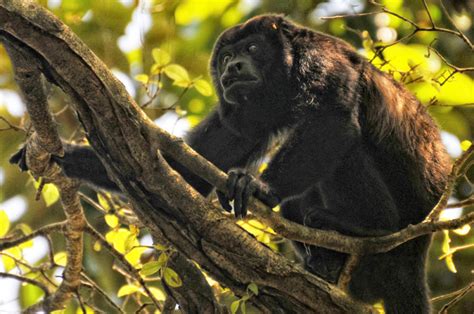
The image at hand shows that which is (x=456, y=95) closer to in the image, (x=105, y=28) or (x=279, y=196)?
(x=279, y=196)

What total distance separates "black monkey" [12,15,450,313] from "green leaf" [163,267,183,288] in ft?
1.63

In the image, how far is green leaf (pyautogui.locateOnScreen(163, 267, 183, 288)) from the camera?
3.34 m

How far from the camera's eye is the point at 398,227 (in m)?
4.16

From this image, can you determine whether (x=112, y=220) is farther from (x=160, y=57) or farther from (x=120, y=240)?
(x=160, y=57)

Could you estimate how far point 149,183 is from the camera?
10.7 ft

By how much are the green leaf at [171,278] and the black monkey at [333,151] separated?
50cm

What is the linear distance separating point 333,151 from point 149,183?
1.14 meters

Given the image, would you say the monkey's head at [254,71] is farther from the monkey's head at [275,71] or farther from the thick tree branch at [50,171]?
the thick tree branch at [50,171]

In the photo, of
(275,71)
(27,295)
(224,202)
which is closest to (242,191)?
(224,202)

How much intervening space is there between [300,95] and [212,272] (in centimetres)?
127

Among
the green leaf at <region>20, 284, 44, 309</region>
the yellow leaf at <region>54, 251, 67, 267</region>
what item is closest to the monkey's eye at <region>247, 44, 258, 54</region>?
the yellow leaf at <region>54, 251, 67, 267</region>

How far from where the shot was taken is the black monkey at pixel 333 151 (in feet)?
13.1

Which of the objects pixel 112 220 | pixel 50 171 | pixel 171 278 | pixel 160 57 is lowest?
pixel 171 278

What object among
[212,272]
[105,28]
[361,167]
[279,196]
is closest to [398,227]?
[361,167]
